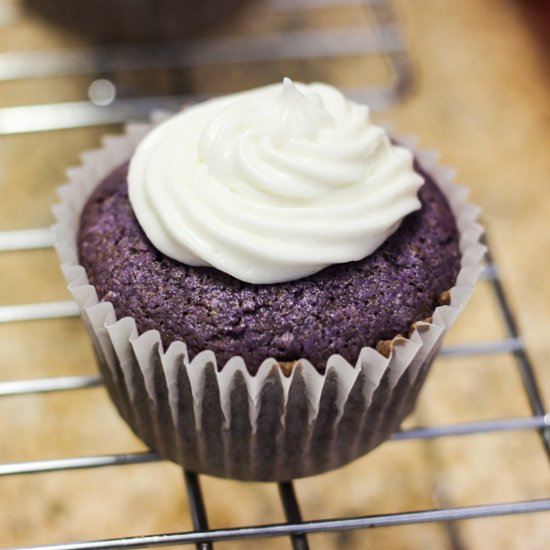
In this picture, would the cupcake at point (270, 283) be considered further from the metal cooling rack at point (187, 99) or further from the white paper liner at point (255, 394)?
the metal cooling rack at point (187, 99)

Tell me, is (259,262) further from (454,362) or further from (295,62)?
(295,62)

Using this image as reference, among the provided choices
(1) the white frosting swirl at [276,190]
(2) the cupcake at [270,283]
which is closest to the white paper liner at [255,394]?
(2) the cupcake at [270,283]

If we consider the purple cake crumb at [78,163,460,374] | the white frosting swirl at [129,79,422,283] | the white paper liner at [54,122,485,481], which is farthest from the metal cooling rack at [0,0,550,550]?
the white frosting swirl at [129,79,422,283]

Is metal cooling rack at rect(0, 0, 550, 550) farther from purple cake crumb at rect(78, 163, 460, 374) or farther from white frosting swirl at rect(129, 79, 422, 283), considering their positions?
white frosting swirl at rect(129, 79, 422, 283)

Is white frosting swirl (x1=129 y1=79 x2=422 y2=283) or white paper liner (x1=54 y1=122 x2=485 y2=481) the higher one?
white frosting swirl (x1=129 y1=79 x2=422 y2=283)

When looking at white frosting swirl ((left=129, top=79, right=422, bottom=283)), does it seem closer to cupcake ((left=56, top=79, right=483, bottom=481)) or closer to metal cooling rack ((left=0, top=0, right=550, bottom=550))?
cupcake ((left=56, top=79, right=483, bottom=481))

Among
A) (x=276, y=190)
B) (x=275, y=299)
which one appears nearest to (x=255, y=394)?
(x=275, y=299)
